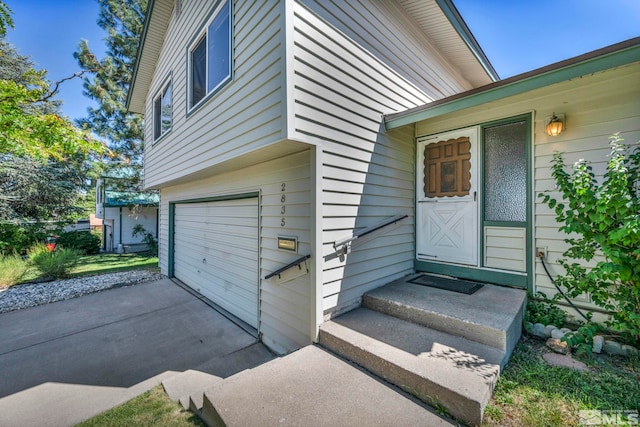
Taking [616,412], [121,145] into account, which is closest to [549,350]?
[616,412]

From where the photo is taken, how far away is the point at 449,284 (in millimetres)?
3816

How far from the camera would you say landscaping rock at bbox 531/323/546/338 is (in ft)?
9.86

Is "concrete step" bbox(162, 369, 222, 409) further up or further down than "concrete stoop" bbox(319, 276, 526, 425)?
further down

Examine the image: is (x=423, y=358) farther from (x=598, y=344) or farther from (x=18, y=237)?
(x=18, y=237)

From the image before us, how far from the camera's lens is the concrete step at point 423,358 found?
1.88 metres

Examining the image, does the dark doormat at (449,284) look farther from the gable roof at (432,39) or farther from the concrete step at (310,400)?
the gable roof at (432,39)

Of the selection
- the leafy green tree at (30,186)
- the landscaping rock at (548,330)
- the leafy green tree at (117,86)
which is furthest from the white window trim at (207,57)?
the leafy green tree at (117,86)

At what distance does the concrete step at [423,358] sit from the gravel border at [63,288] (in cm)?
721

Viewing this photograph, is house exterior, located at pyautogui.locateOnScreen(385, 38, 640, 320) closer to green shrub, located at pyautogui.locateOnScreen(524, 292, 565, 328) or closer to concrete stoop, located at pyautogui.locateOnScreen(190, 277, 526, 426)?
green shrub, located at pyautogui.locateOnScreen(524, 292, 565, 328)

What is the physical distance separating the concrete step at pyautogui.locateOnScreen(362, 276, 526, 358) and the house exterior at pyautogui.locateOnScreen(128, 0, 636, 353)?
0.97ft

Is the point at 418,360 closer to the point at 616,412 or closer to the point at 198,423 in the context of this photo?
the point at 616,412

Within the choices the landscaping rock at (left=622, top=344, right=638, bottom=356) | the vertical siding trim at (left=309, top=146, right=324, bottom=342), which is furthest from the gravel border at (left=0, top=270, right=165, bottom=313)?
the landscaping rock at (left=622, top=344, right=638, bottom=356)

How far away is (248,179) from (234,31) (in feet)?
6.90

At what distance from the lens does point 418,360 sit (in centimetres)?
228
